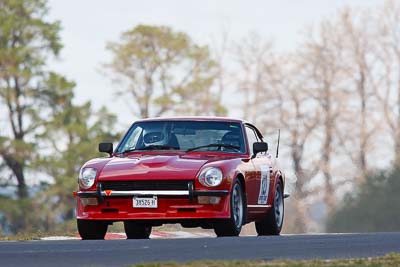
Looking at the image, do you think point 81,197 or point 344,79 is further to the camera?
point 344,79

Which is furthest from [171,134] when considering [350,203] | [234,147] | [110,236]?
[350,203]

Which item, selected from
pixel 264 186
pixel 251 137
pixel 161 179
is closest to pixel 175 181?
pixel 161 179

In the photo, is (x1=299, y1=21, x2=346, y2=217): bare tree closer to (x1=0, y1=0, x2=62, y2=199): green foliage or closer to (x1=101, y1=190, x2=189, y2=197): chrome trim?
(x1=0, y1=0, x2=62, y2=199): green foliage

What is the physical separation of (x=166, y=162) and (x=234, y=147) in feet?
5.75

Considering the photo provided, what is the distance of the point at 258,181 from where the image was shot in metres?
19.5

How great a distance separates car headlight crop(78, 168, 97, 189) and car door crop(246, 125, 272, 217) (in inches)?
90.9

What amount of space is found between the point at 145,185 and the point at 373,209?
3944 centimetres

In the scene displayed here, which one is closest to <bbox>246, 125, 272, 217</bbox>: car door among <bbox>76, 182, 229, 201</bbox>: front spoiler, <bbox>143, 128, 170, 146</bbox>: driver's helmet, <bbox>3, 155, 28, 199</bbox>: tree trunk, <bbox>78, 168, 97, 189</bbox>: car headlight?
<bbox>143, 128, 170, 146</bbox>: driver's helmet

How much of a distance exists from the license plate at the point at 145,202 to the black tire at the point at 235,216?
91 centimetres

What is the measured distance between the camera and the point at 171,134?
A: 63.3 feet

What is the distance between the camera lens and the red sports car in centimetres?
1769

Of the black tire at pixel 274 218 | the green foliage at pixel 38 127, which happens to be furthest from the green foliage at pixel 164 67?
the black tire at pixel 274 218

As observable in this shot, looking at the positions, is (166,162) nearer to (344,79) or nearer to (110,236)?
(110,236)

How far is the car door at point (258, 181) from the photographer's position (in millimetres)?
19188
